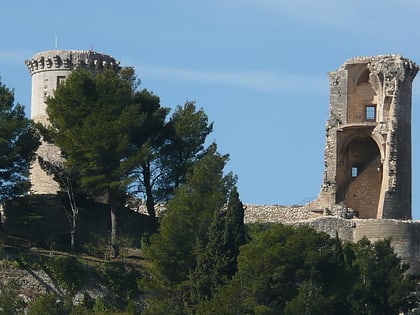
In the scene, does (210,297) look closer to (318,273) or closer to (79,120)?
(318,273)

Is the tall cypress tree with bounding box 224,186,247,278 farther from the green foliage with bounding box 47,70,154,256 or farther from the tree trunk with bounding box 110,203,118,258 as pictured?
the green foliage with bounding box 47,70,154,256

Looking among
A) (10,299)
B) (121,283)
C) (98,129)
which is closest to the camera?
(10,299)

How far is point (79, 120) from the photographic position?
78.9 meters

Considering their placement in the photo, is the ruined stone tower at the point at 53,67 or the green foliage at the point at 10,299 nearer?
the green foliage at the point at 10,299

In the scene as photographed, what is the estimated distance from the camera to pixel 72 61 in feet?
277

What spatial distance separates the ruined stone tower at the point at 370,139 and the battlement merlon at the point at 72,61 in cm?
801

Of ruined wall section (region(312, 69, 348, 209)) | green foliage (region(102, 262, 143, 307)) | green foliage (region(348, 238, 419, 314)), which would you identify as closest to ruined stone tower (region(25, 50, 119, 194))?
ruined wall section (region(312, 69, 348, 209))

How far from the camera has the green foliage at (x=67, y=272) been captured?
73375 millimetres

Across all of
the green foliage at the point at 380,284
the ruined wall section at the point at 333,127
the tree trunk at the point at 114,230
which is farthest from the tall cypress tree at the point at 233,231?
the ruined wall section at the point at 333,127

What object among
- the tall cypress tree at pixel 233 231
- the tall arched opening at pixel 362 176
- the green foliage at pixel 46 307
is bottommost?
the green foliage at pixel 46 307

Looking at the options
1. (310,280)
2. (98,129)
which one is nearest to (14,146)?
(98,129)

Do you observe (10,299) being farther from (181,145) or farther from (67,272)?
(181,145)

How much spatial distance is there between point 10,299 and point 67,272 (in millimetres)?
3401

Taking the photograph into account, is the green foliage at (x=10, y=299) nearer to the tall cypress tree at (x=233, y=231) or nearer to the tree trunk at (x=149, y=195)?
the tall cypress tree at (x=233, y=231)
